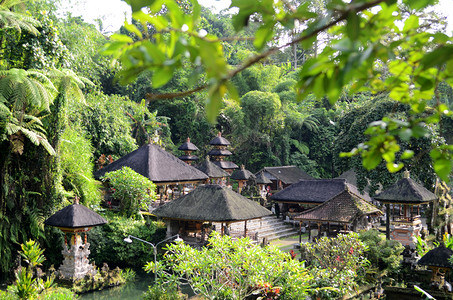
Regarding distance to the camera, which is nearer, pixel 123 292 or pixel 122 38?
pixel 122 38

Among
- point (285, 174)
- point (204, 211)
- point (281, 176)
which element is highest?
point (285, 174)

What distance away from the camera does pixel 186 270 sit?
7973mm

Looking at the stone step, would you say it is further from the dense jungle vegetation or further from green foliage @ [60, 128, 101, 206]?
green foliage @ [60, 128, 101, 206]

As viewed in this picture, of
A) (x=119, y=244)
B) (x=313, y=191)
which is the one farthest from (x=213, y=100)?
(x=313, y=191)

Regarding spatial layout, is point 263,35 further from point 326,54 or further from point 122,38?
point 122,38

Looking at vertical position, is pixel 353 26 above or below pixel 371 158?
above

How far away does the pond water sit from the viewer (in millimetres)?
11469

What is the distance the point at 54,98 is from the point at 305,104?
21224 millimetres

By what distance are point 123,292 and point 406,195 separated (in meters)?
9.05

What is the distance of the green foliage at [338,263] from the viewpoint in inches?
359

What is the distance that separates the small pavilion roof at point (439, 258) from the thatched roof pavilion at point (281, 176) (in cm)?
1444

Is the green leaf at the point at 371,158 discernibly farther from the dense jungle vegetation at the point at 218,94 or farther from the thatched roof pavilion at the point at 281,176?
the thatched roof pavilion at the point at 281,176

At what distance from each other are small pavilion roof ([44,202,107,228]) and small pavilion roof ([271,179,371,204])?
34.7 feet

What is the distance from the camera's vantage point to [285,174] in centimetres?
2523
